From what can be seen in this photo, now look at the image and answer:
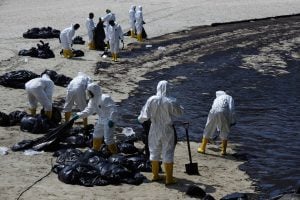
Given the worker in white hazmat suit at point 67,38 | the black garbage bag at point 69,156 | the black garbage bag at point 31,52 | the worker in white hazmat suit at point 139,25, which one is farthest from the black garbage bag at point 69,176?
the worker in white hazmat suit at point 139,25

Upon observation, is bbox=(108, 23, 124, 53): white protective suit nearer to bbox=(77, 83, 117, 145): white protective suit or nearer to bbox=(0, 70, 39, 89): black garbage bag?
bbox=(0, 70, 39, 89): black garbage bag

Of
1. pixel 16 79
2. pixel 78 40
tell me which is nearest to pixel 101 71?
pixel 16 79

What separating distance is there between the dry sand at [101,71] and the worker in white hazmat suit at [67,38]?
1.36 feet

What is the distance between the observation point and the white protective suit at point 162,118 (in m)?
10.9

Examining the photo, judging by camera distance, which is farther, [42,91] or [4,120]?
[4,120]

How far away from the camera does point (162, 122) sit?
36.1 ft

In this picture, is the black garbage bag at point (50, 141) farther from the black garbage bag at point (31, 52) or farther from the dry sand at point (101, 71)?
the black garbage bag at point (31, 52)

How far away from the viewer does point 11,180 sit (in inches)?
430

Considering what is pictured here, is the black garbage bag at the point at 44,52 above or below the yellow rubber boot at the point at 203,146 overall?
above

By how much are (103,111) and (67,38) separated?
12.2m

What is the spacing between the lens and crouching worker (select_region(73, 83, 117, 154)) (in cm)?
1216

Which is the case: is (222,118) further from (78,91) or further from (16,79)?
(16,79)

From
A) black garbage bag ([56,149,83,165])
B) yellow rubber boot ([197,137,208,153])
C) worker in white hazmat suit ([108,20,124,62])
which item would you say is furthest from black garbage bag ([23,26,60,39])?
black garbage bag ([56,149,83,165])

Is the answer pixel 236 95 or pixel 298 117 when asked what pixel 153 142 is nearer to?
pixel 298 117
